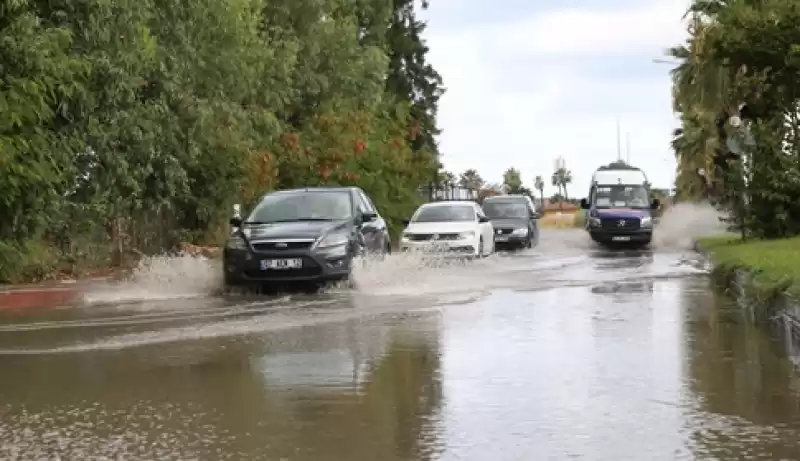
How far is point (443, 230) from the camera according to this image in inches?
1081

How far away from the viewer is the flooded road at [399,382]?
6.37m

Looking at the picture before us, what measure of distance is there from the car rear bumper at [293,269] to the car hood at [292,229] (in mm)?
268

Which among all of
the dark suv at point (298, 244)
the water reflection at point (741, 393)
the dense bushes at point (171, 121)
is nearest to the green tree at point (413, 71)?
the dense bushes at point (171, 121)

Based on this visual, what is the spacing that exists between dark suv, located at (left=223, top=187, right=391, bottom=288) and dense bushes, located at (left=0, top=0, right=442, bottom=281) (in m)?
3.03

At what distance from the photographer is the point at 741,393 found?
7.89m

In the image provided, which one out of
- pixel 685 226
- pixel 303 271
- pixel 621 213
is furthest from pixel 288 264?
pixel 685 226

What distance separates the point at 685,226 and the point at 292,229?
30.3 meters

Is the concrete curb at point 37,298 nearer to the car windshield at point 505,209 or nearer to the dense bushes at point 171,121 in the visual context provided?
the dense bushes at point 171,121

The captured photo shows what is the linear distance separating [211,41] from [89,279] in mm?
6983

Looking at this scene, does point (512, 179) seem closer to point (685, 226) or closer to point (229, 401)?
point (685, 226)

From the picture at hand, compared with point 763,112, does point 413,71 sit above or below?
above

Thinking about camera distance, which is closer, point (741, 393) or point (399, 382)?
point (741, 393)

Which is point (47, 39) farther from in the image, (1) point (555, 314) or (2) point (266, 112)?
(2) point (266, 112)

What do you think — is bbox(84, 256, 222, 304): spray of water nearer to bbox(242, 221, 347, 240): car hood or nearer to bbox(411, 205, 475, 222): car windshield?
bbox(242, 221, 347, 240): car hood
